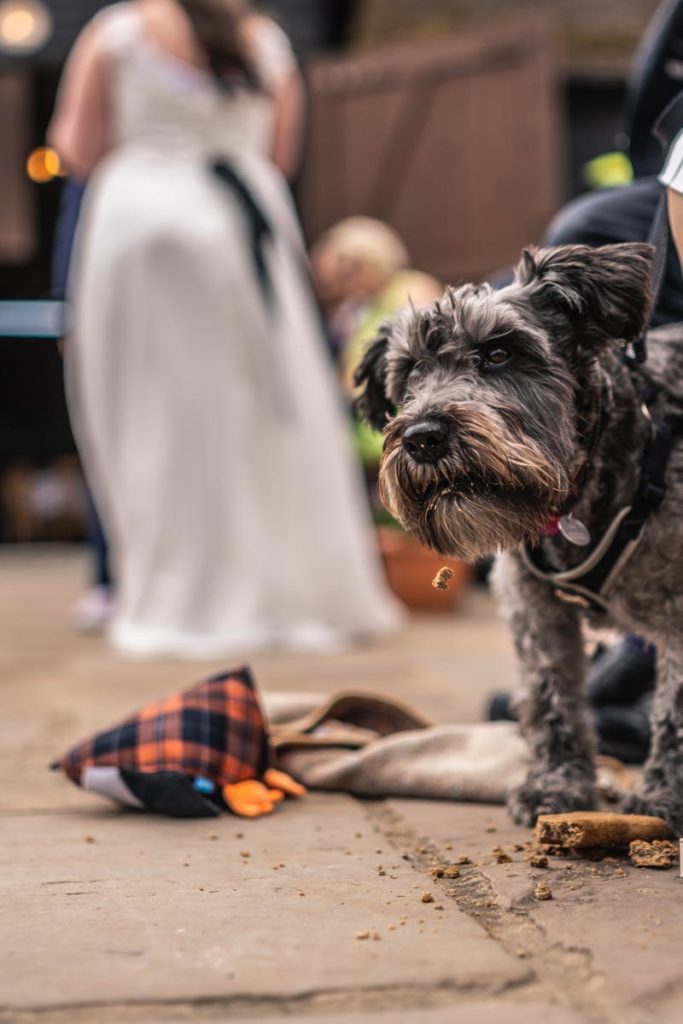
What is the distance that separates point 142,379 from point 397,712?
8.05 feet

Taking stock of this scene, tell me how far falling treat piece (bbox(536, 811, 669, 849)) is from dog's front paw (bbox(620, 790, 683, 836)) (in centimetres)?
6

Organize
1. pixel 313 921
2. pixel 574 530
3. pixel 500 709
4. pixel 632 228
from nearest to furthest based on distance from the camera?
pixel 313 921 < pixel 574 530 < pixel 632 228 < pixel 500 709

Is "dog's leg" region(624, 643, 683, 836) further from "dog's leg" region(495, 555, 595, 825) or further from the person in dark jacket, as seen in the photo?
the person in dark jacket

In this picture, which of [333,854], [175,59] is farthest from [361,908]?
→ [175,59]

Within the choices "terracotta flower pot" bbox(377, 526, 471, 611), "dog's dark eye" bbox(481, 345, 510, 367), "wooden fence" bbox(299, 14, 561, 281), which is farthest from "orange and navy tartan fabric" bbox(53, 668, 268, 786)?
"wooden fence" bbox(299, 14, 561, 281)

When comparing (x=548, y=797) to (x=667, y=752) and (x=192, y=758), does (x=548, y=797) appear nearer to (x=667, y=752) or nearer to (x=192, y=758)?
(x=667, y=752)

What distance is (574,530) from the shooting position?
223cm

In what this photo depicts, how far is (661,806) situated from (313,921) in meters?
0.75

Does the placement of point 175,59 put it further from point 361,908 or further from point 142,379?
point 361,908

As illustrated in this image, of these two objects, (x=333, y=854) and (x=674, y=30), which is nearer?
(x=333, y=854)

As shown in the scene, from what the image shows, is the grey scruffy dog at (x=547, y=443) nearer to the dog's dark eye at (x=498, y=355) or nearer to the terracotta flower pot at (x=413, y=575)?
the dog's dark eye at (x=498, y=355)

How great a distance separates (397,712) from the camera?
10.4ft

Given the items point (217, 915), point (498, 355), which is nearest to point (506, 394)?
point (498, 355)

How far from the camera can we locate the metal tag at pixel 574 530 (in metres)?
2.22
